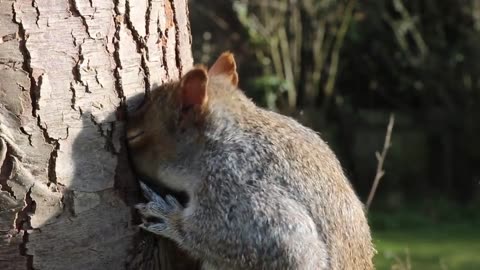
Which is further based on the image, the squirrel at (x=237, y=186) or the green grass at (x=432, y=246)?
the green grass at (x=432, y=246)

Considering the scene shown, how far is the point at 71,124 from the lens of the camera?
252 centimetres

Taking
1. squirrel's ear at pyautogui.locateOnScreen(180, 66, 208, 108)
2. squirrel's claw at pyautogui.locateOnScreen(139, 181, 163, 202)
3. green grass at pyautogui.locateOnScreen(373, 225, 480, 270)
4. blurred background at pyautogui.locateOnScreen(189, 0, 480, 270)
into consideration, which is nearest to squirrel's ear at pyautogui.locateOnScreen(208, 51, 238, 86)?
squirrel's ear at pyautogui.locateOnScreen(180, 66, 208, 108)

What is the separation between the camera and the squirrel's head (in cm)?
274

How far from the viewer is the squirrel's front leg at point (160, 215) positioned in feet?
9.00

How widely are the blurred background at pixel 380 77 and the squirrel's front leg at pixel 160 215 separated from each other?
6.52 meters

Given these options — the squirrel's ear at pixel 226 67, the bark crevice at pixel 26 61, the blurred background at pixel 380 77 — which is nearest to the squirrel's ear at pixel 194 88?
the squirrel's ear at pixel 226 67

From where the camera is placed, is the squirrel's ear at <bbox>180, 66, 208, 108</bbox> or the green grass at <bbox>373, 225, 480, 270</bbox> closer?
the squirrel's ear at <bbox>180, 66, 208, 108</bbox>

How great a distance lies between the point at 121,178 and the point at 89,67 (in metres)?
0.34

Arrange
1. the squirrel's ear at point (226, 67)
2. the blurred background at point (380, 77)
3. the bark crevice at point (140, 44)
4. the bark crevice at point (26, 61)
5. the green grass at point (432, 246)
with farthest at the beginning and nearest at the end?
the blurred background at point (380, 77), the green grass at point (432, 246), the squirrel's ear at point (226, 67), the bark crevice at point (140, 44), the bark crevice at point (26, 61)

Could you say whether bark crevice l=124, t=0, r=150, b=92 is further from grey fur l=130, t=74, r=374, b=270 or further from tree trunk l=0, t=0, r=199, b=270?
grey fur l=130, t=74, r=374, b=270

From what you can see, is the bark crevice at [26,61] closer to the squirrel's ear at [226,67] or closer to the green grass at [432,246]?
the squirrel's ear at [226,67]

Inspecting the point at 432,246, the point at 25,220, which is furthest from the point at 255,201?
the point at 432,246

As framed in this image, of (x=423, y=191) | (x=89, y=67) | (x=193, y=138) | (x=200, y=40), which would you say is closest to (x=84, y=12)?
(x=89, y=67)

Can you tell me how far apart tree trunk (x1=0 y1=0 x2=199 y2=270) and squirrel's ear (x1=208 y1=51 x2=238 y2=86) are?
14.2 inches
